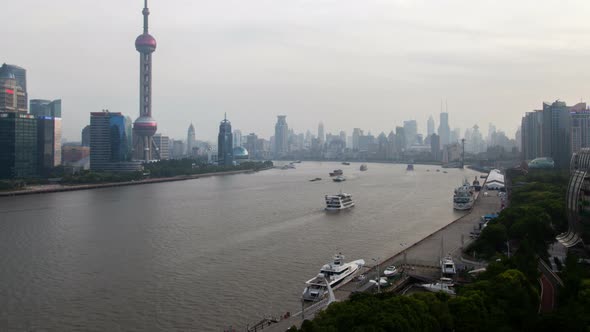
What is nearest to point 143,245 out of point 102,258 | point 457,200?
point 102,258

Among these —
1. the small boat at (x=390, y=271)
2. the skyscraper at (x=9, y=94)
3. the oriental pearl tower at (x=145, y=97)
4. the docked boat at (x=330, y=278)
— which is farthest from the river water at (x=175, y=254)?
the oriental pearl tower at (x=145, y=97)

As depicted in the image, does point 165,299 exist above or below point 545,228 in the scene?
below

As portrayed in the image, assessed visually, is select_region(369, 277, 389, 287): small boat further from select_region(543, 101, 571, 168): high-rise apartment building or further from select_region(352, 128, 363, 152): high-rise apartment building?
select_region(352, 128, 363, 152): high-rise apartment building

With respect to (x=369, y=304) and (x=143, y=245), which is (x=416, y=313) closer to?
(x=369, y=304)

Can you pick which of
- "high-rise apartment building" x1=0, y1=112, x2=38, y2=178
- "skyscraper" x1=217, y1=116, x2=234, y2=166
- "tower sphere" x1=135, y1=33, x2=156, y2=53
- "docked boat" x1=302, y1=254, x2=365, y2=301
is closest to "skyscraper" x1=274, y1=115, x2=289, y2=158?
"skyscraper" x1=217, y1=116, x2=234, y2=166

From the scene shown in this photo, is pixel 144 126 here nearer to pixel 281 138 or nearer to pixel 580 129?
pixel 580 129

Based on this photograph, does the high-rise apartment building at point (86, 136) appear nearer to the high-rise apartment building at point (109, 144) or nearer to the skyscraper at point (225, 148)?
the skyscraper at point (225, 148)

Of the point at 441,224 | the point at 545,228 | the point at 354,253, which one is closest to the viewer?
the point at 545,228

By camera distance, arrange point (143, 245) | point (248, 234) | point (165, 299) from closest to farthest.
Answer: point (165, 299)
point (143, 245)
point (248, 234)
